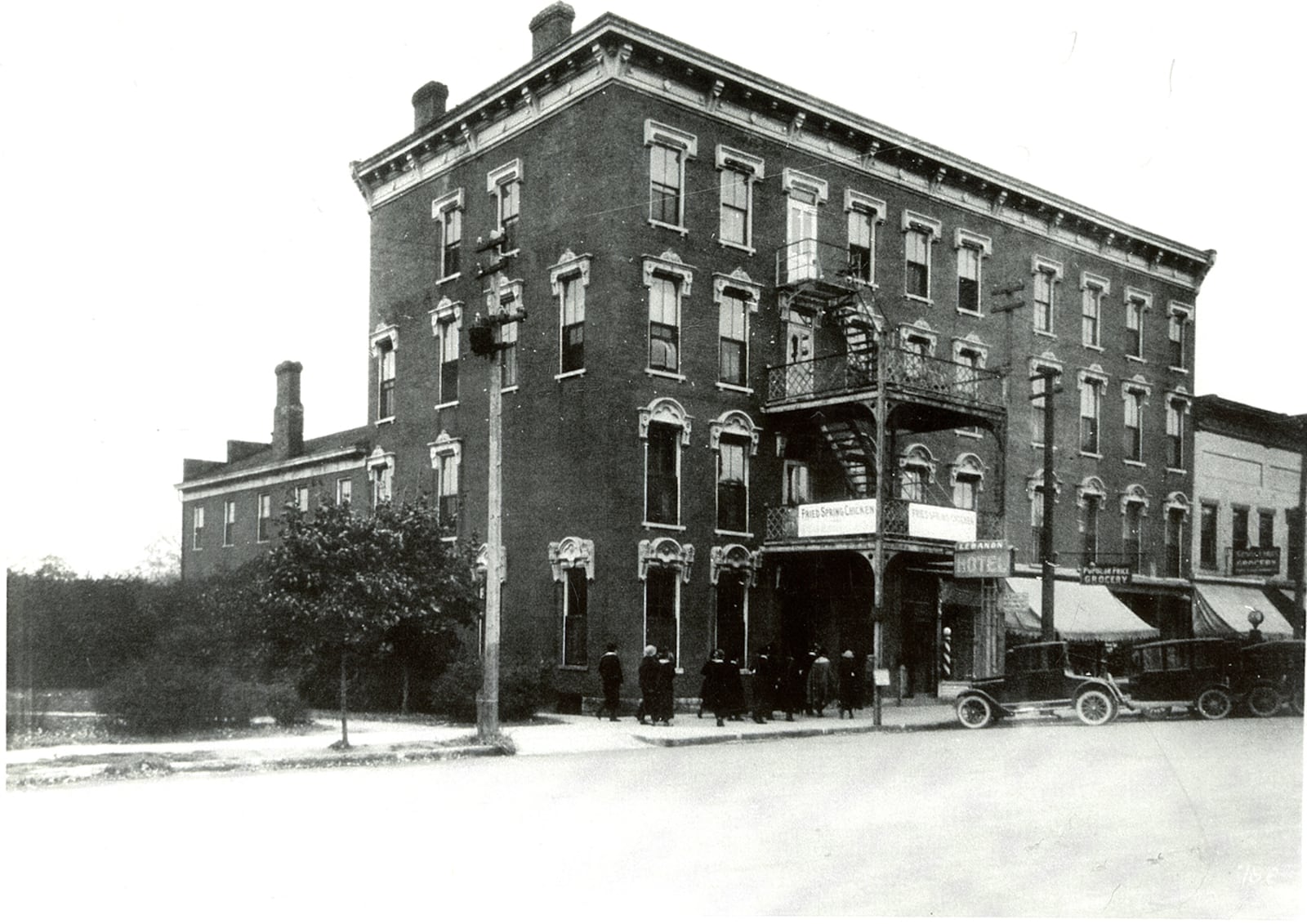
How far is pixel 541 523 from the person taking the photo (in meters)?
26.2

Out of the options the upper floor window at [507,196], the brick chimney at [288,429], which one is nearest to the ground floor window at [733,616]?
the upper floor window at [507,196]

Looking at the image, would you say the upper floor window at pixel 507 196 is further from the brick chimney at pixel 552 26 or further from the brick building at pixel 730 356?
the brick chimney at pixel 552 26

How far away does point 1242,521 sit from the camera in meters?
33.9

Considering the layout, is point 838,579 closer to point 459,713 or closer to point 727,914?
point 459,713

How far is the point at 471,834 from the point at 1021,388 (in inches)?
999

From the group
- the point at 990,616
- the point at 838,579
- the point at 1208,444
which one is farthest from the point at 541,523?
the point at 1208,444

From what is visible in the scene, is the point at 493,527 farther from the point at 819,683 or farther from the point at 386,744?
the point at 819,683

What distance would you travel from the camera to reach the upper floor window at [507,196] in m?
26.9

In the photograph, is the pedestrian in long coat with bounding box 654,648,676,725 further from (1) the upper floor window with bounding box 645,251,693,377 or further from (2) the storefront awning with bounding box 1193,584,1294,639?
(2) the storefront awning with bounding box 1193,584,1294,639

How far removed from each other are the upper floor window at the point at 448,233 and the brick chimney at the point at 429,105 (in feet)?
6.11

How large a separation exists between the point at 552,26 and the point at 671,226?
5320 mm

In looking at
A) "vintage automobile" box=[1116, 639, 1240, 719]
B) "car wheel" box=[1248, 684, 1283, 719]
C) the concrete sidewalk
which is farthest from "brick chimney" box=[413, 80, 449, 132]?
"car wheel" box=[1248, 684, 1283, 719]

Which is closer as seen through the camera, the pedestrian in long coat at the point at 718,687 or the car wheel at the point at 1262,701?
the car wheel at the point at 1262,701

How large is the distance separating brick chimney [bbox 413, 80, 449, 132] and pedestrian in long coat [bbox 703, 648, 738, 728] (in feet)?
47.9
